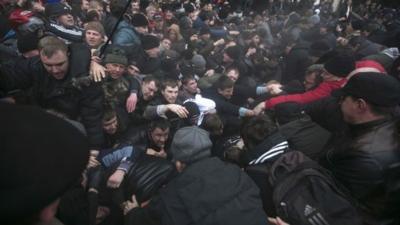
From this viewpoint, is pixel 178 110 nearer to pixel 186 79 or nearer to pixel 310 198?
pixel 186 79

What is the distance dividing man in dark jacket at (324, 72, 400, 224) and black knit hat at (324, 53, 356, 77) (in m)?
1.59

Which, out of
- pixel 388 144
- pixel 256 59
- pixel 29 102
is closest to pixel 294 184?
pixel 388 144

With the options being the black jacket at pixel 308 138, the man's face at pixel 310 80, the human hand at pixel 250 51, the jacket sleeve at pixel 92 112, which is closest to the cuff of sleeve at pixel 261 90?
the man's face at pixel 310 80

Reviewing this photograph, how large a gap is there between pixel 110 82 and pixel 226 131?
152 centimetres

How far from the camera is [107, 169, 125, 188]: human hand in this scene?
2.72 metres

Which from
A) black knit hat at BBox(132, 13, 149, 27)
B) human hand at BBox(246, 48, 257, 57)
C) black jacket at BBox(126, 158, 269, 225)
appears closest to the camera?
black jacket at BBox(126, 158, 269, 225)

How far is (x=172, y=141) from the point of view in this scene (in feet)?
9.29

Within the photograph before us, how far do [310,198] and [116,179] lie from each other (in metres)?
1.50

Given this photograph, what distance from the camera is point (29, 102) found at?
291 centimetres

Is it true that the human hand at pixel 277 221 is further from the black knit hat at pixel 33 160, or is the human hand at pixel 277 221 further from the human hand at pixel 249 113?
the human hand at pixel 249 113

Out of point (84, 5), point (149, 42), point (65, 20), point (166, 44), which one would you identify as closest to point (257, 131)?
point (149, 42)

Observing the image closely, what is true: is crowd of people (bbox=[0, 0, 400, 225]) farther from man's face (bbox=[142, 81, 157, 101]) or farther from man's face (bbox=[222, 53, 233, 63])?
man's face (bbox=[222, 53, 233, 63])

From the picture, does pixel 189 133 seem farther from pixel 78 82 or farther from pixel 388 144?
pixel 388 144

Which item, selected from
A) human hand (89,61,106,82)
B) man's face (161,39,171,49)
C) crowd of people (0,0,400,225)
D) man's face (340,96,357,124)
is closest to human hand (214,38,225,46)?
man's face (161,39,171,49)
